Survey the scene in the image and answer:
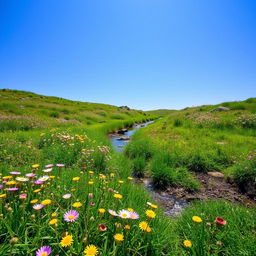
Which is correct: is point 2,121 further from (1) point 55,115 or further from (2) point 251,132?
(2) point 251,132

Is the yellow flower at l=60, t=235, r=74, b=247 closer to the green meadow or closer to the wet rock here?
the green meadow

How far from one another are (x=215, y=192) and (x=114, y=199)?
11.3 feet

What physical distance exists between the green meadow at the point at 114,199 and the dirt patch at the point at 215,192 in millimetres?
176

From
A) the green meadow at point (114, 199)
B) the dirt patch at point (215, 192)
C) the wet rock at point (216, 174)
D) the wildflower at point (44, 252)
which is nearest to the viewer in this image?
the wildflower at point (44, 252)

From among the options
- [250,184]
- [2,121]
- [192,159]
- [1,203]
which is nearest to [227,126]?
[192,159]

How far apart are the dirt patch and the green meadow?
0.18 metres

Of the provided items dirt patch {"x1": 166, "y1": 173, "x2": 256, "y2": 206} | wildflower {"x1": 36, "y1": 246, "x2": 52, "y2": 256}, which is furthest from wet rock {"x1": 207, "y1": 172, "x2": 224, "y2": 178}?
wildflower {"x1": 36, "y1": 246, "x2": 52, "y2": 256}

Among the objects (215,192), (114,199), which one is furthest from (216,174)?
(114,199)

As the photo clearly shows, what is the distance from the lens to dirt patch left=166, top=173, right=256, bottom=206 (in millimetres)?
3662

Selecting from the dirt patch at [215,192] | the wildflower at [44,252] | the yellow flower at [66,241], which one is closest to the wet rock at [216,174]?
the dirt patch at [215,192]

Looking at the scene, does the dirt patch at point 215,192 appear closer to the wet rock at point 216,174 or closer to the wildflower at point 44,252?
the wet rock at point 216,174

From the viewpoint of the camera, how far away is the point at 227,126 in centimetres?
992

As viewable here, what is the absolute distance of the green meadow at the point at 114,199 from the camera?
4.29 ft

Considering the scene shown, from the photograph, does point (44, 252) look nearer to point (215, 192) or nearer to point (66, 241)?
point (66, 241)
